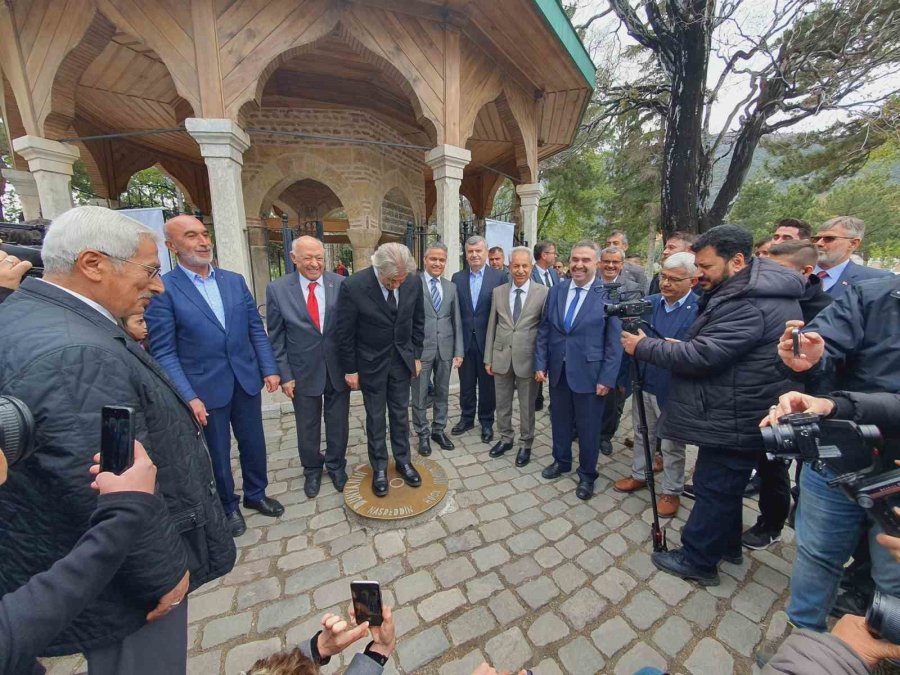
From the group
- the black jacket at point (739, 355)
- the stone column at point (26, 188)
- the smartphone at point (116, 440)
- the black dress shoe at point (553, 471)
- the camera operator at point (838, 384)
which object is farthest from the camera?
the stone column at point (26, 188)

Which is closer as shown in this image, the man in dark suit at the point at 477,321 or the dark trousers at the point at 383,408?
the dark trousers at the point at 383,408

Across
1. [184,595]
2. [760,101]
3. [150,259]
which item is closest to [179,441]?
[184,595]

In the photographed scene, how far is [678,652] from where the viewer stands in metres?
1.89

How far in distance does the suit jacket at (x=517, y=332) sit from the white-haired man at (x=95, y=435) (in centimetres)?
271

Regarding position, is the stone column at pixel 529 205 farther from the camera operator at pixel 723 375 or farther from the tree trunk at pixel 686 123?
the camera operator at pixel 723 375

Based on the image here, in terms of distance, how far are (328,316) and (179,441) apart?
184 cm

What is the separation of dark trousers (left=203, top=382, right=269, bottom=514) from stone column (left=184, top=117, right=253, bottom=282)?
8.39ft

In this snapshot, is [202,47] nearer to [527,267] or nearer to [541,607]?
[527,267]

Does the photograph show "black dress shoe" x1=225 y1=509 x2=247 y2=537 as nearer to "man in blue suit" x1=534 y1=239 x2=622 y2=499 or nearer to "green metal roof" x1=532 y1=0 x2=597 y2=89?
"man in blue suit" x1=534 y1=239 x2=622 y2=499

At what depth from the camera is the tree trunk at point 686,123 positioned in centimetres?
646

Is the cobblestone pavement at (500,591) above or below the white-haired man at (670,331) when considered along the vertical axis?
below

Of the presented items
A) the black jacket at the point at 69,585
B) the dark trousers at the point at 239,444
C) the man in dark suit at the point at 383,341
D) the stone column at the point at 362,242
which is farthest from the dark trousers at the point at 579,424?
the stone column at the point at 362,242

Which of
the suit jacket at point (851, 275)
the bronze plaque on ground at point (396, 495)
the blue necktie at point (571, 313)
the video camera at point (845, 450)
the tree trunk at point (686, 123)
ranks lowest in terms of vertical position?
the bronze plaque on ground at point (396, 495)

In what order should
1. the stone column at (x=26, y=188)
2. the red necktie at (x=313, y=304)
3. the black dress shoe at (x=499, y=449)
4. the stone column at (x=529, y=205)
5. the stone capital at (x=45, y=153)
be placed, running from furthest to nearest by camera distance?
the stone column at (x=529, y=205) < the stone column at (x=26, y=188) < the stone capital at (x=45, y=153) < the black dress shoe at (x=499, y=449) < the red necktie at (x=313, y=304)
